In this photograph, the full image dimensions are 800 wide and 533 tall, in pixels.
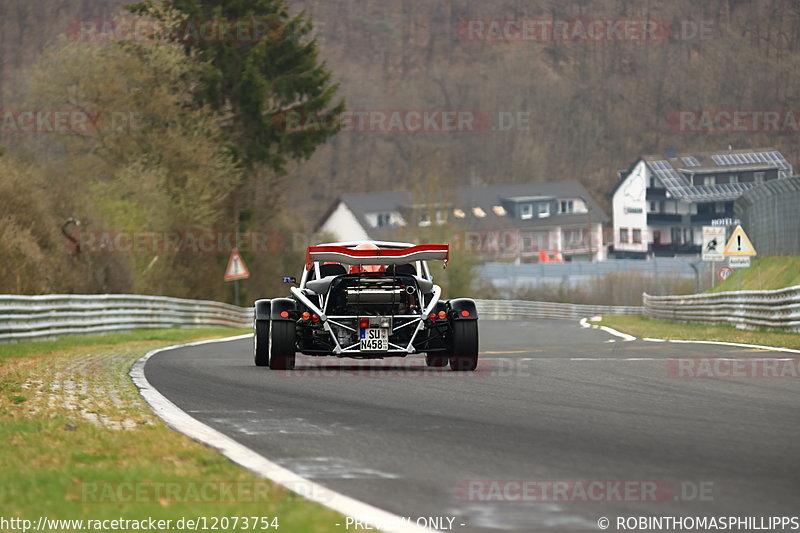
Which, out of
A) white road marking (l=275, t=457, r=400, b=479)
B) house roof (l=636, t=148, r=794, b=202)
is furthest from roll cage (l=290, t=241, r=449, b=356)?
house roof (l=636, t=148, r=794, b=202)

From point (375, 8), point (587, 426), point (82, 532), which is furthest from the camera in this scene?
point (375, 8)

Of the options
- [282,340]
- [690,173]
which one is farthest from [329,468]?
[690,173]

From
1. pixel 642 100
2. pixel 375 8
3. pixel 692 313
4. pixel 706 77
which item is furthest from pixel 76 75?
pixel 375 8

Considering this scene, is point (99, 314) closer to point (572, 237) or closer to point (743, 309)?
point (743, 309)

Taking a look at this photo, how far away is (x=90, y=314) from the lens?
88.6 feet

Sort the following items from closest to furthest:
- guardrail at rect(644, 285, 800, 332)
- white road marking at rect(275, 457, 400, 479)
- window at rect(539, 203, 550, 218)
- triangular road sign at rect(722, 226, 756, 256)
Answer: white road marking at rect(275, 457, 400, 479), guardrail at rect(644, 285, 800, 332), triangular road sign at rect(722, 226, 756, 256), window at rect(539, 203, 550, 218)

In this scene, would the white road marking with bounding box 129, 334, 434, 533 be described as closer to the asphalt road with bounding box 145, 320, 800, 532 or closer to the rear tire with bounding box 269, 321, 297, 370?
the asphalt road with bounding box 145, 320, 800, 532

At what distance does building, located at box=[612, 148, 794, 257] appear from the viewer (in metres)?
118

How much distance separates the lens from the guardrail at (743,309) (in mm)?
22531

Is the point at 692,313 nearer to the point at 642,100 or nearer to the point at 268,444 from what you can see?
the point at 268,444

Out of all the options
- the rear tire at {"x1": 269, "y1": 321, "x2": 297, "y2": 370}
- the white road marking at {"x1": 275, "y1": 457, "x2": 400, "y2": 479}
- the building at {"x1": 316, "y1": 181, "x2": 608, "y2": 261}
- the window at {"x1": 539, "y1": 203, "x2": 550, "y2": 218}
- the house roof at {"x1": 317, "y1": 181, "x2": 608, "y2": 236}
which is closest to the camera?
the white road marking at {"x1": 275, "y1": 457, "x2": 400, "y2": 479}

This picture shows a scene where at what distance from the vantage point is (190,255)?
50.6m

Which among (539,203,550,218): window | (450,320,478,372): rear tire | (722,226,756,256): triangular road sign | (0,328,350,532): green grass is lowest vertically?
(0,328,350,532): green grass

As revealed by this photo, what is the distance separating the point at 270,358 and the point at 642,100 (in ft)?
294
